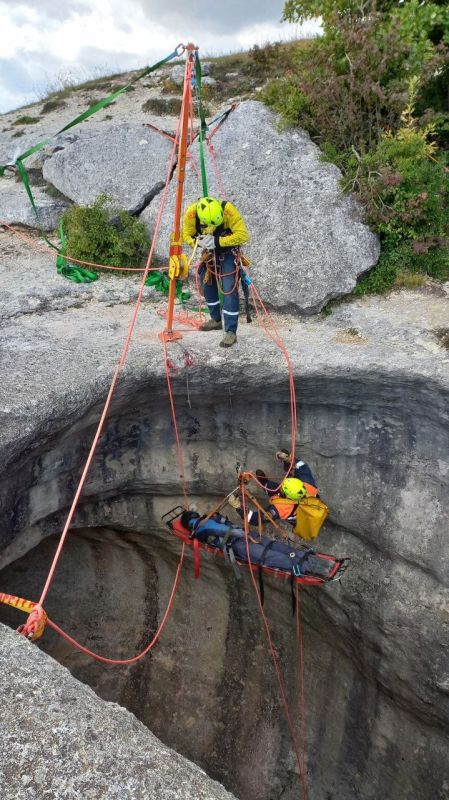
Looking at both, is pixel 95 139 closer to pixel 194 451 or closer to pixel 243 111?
pixel 243 111

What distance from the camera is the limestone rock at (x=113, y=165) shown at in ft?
40.5

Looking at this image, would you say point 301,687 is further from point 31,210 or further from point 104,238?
point 31,210

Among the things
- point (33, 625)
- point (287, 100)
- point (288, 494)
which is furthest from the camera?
point (287, 100)

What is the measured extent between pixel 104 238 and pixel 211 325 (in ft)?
13.3

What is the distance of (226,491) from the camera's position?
9.89 meters

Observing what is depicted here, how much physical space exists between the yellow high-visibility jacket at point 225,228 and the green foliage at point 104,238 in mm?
3726

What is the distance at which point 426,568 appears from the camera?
8258 millimetres

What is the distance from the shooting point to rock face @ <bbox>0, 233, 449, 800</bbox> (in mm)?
8062

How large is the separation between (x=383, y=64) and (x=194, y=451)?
29.8 ft

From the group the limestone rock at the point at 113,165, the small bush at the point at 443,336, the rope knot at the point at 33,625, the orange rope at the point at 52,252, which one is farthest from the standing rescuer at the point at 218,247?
the rope knot at the point at 33,625

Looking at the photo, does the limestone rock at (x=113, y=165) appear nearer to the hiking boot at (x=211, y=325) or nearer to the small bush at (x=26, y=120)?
the hiking boot at (x=211, y=325)

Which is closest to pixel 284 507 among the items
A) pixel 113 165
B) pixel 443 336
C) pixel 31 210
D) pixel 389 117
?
pixel 443 336

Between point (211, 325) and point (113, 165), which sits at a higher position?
point (113, 165)

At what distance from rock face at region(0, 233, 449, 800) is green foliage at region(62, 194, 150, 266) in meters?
0.78
